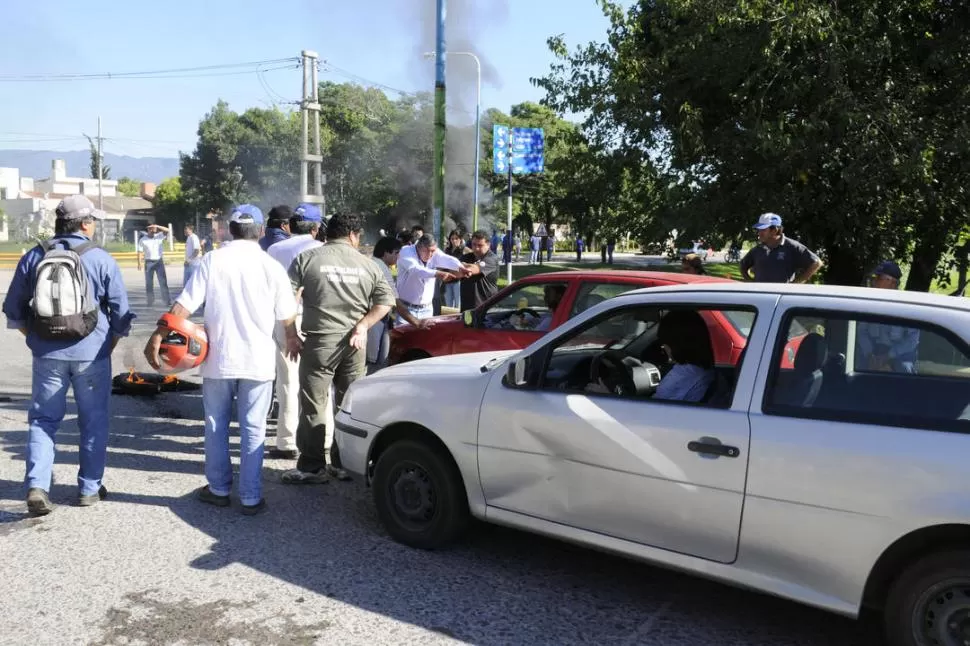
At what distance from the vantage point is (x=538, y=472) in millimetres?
4020

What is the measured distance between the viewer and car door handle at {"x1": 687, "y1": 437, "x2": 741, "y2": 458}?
Answer: 339 centimetres

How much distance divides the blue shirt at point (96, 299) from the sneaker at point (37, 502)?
2.57ft

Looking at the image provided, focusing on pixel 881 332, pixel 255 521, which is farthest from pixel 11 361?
pixel 881 332

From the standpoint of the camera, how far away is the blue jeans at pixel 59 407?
191 inches

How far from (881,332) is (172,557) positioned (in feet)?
11.6

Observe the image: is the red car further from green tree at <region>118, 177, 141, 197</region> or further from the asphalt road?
green tree at <region>118, 177, 141, 197</region>

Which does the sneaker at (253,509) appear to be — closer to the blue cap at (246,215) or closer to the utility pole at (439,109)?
the blue cap at (246,215)

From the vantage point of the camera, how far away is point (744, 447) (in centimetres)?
337

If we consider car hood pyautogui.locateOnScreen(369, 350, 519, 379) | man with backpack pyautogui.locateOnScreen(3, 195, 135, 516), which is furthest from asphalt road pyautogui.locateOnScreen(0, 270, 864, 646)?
car hood pyautogui.locateOnScreen(369, 350, 519, 379)

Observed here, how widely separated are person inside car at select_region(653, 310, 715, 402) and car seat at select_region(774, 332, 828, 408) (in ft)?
1.57

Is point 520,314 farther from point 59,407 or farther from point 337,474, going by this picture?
point 59,407

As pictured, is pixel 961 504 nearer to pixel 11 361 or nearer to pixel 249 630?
pixel 249 630

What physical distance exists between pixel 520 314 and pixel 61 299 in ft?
12.1

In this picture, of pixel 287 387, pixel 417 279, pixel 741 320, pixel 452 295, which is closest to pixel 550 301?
pixel 417 279
